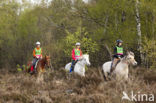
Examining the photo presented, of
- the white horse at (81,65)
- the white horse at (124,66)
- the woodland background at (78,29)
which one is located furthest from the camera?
the woodland background at (78,29)

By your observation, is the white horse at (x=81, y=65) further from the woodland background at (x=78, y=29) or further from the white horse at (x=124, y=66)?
the woodland background at (x=78, y=29)

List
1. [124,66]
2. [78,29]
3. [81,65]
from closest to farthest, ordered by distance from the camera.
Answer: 1. [124,66]
2. [81,65]
3. [78,29]

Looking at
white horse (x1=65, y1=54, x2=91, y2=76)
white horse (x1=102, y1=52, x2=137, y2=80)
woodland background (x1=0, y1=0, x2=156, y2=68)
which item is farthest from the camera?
woodland background (x1=0, y1=0, x2=156, y2=68)

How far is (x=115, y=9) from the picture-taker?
16.5 m

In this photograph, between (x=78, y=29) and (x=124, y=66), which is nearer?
(x=124, y=66)

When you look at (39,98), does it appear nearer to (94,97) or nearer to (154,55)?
(94,97)

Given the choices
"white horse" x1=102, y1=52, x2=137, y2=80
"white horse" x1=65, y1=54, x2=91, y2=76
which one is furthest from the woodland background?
"white horse" x1=65, y1=54, x2=91, y2=76

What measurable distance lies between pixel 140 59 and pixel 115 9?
413cm

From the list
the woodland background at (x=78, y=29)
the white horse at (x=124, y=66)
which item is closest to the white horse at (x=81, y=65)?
the white horse at (x=124, y=66)

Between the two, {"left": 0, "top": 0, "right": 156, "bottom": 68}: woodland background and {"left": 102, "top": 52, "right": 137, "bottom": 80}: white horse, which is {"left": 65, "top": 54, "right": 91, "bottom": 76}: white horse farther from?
{"left": 0, "top": 0, "right": 156, "bottom": 68}: woodland background

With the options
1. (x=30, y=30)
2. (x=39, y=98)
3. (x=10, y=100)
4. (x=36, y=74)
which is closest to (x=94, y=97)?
(x=39, y=98)

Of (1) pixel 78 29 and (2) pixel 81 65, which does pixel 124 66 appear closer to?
(2) pixel 81 65

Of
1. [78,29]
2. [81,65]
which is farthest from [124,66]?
[78,29]

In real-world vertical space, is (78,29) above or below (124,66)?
above
